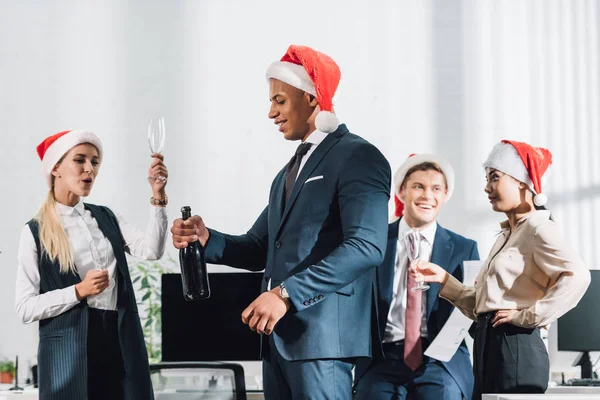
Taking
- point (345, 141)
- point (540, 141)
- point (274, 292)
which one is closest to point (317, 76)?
point (345, 141)

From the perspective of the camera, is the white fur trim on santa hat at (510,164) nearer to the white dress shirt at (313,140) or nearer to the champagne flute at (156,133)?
the white dress shirt at (313,140)

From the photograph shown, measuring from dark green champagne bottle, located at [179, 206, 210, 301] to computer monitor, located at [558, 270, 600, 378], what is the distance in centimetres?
233

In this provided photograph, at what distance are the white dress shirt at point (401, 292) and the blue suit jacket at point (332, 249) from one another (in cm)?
101

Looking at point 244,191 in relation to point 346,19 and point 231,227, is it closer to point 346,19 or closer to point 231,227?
point 231,227

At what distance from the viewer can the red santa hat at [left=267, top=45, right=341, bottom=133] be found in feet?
7.49

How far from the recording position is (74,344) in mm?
2879

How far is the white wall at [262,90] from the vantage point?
5258mm

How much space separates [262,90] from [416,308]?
A: 2.52m

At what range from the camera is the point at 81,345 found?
2.88 m

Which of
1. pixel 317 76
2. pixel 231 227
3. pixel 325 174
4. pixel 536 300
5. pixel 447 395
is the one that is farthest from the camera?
pixel 231 227

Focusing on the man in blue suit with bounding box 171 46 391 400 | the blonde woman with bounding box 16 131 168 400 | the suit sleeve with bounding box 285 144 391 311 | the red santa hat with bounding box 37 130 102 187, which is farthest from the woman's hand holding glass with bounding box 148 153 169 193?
the suit sleeve with bounding box 285 144 391 311

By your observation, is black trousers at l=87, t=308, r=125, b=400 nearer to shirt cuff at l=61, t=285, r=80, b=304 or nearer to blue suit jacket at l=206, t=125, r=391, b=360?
shirt cuff at l=61, t=285, r=80, b=304

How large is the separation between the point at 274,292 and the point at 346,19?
367cm

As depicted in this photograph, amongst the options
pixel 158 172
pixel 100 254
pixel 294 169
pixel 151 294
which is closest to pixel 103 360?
pixel 100 254
